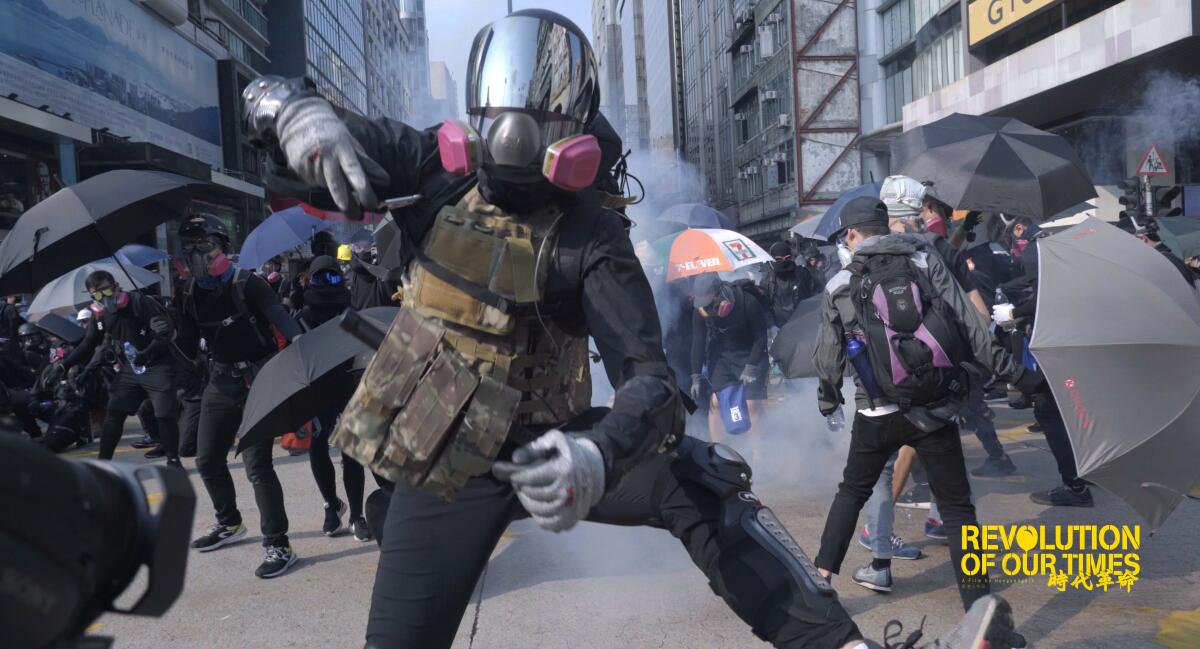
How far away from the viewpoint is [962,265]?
493cm

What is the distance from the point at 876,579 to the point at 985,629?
2036mm

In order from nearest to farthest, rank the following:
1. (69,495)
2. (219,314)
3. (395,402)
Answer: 1. (69,495)
2. (395,402)
3. (219,314)

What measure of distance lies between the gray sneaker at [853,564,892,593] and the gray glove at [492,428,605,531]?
2878 millimetres

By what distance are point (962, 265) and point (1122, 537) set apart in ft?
5.26

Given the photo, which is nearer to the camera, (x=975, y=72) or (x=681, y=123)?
(x=975, y=72)

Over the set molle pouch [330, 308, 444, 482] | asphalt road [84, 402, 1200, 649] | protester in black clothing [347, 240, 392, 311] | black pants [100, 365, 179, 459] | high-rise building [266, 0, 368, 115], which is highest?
high-rise building [266, 0, 368, 115]

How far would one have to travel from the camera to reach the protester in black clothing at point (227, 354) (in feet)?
16.3

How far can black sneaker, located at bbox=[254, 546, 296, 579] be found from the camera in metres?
4.84

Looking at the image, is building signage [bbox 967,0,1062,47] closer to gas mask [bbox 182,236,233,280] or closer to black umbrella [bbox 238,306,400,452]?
gas mask [bbox 182,236,233,280]

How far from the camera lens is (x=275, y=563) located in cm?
488

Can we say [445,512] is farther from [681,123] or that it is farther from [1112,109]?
[681,123]

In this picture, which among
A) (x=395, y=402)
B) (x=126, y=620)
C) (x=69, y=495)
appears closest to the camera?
(x=69, y=495)

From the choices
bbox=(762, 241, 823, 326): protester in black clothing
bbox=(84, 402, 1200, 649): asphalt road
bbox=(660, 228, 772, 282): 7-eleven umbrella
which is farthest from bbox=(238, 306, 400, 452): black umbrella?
bbox=(762, 241, 823, 326): protester in black clothing

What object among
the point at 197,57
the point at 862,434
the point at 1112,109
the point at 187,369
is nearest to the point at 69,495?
the point at 862,434
